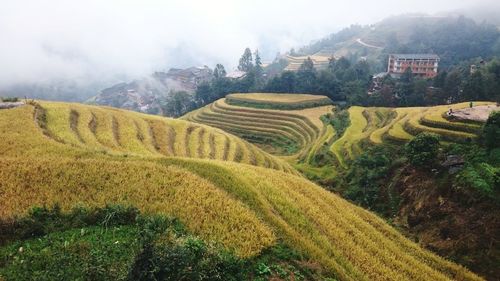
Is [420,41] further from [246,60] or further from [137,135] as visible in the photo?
[137,135]

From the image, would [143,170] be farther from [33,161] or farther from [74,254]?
[74,254]

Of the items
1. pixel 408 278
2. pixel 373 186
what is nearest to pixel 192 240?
pixel 408 278

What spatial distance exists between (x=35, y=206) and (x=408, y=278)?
12308 millimetres

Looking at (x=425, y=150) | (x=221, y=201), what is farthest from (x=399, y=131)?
(x=221, y=201)

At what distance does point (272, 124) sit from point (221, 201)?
4880 centimetres

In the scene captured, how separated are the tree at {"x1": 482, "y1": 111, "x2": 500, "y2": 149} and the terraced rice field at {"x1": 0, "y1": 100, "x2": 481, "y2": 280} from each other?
535 inches

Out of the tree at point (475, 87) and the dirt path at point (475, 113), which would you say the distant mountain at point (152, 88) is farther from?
the dirt path at point (475, 113)

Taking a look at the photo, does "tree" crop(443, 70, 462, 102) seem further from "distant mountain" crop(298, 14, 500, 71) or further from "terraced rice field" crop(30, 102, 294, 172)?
"distant mountain" crop(298, 14, 500, 71)

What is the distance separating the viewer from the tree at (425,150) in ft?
91.6

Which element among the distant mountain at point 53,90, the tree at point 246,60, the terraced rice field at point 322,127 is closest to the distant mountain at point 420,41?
the tree at point 246,60

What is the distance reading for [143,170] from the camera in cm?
1457

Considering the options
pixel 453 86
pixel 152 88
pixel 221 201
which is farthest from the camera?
pixel 152 88

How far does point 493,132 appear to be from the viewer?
26.2 meters

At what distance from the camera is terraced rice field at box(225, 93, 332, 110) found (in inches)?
2657
